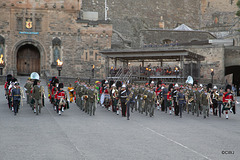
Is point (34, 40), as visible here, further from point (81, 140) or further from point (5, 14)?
point (81, 140)

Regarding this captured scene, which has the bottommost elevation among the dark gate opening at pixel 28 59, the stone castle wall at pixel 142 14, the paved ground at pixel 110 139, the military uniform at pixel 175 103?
the paved ground at pixel 110 139

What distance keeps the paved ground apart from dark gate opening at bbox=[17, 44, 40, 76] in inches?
1087

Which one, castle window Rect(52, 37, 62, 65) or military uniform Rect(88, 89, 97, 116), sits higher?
castle window Rect(52, 37, 62, 65)

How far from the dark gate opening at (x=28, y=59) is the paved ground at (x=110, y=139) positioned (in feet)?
90.6

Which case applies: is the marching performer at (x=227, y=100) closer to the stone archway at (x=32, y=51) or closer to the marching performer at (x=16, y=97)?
the marching performer at (x=16, y=97)

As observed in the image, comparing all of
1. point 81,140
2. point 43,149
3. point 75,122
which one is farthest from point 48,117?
point 43,149

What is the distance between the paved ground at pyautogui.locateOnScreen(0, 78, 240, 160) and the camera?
9.55 metres

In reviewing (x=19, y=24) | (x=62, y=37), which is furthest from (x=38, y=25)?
(x=62, y=37)

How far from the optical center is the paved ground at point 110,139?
955 cm

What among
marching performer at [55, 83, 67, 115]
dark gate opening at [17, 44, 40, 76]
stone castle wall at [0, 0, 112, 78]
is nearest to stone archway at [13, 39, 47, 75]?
dark gate opening at [17, 44, 40, 76]

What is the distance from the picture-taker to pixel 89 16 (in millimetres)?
53750

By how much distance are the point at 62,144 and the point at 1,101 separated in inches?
557

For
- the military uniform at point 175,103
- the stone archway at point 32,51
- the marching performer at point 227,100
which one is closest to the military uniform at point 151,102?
the military uniform at point 175,103

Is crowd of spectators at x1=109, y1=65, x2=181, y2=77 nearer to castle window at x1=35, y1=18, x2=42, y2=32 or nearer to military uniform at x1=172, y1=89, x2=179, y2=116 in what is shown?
castle window at x1=35, y1=18, x2=42, y2=32
